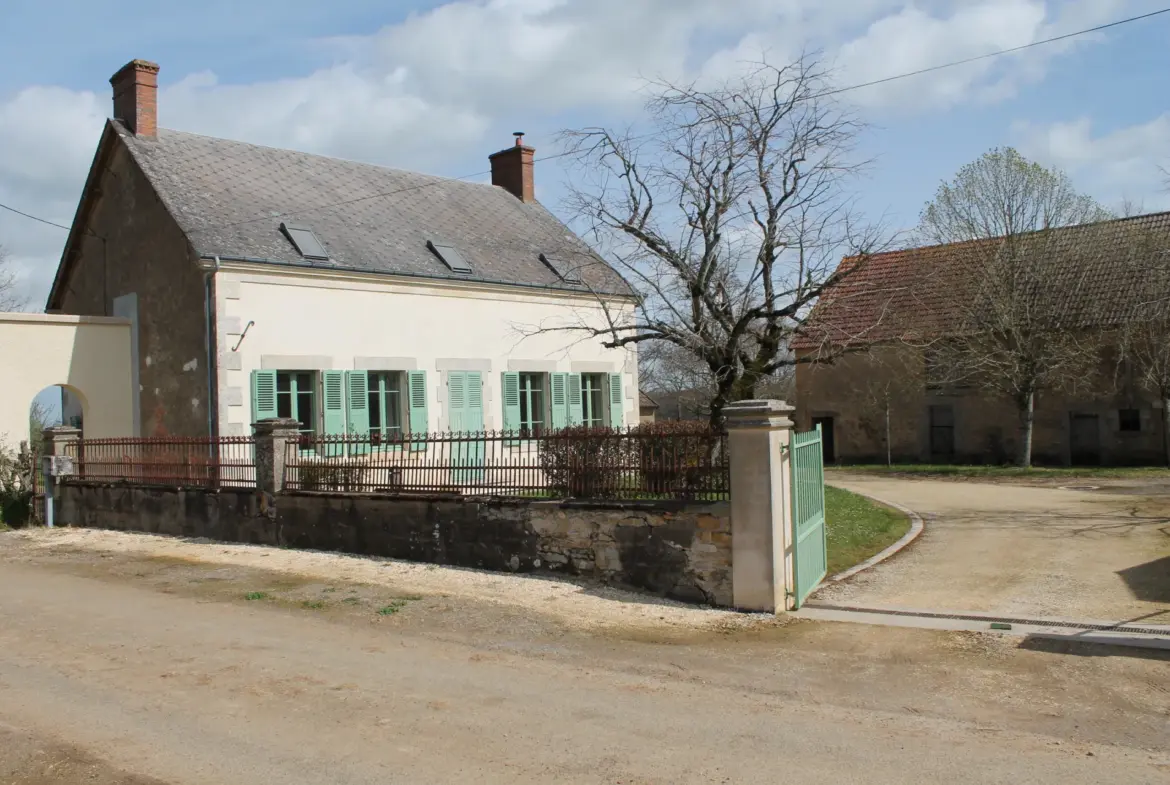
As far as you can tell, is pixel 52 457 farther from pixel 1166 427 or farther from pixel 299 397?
pixel 1166 427

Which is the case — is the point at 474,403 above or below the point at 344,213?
below

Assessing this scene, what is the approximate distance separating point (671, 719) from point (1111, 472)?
856 inches

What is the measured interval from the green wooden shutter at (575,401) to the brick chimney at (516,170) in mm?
6116

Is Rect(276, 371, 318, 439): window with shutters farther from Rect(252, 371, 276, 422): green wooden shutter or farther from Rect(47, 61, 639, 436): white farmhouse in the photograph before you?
Rect(252, 371, 276, 422): green wooden shutter

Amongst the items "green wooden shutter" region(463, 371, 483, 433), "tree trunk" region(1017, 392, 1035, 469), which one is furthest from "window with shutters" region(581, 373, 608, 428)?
"tree trunk" region(1017, 392, 1035, 469)

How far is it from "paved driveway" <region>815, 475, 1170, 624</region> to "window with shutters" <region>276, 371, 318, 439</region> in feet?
36.2

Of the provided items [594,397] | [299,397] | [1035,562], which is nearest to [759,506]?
[1035,562]

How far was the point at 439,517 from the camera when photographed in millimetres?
11438

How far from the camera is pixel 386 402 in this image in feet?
62.8

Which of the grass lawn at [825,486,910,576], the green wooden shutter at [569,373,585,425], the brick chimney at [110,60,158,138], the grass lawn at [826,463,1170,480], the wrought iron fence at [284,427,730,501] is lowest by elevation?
the grass lawn at [826,463,1170,480]

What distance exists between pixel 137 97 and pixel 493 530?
13.8 metres

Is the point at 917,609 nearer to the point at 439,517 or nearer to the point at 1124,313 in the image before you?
the point at 439,517

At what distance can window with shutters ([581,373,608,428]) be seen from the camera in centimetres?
2294

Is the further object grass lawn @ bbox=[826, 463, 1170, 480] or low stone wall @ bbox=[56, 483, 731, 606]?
grass lawn @ bbox=[826, 463, 1170, 480]
